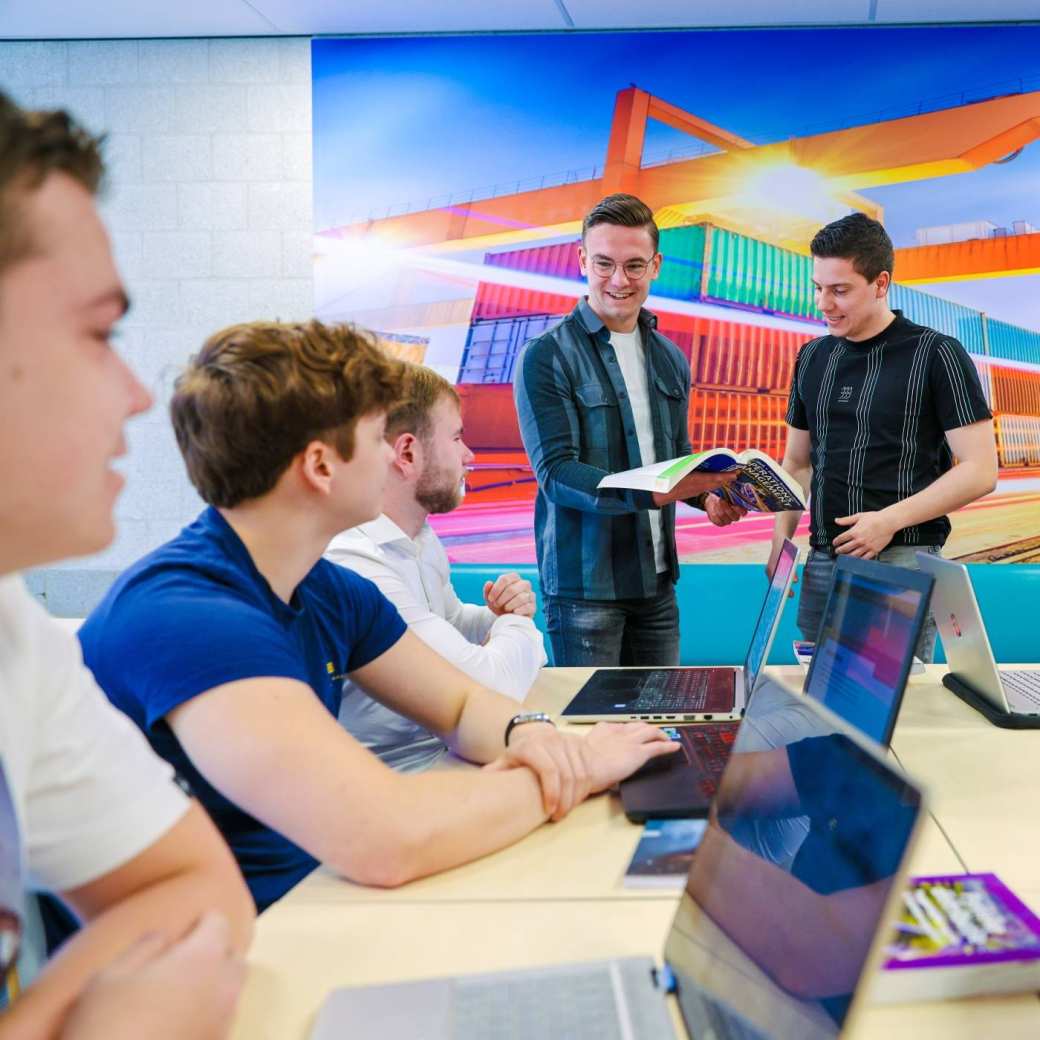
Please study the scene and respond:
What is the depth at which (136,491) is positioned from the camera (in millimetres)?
4230

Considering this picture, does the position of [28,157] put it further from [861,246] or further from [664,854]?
[861,246]

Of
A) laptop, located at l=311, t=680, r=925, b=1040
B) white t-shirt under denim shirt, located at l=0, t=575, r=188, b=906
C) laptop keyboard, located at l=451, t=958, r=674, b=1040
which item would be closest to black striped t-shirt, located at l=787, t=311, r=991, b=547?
laptop, located at l=311, t=680, r=925, b=1040

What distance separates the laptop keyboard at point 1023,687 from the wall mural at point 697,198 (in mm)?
2003

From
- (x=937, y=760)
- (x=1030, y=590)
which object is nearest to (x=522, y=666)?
(x=937, y=760)

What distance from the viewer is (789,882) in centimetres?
74

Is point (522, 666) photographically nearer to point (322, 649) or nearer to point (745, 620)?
point (322, 649)

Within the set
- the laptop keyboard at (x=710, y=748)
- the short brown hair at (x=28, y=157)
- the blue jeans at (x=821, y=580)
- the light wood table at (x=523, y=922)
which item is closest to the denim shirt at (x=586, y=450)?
the blue jeans at (x=821, y=580)

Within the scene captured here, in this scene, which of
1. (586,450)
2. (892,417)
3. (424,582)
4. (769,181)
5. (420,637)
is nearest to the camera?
(420,637)

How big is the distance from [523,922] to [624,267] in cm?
191

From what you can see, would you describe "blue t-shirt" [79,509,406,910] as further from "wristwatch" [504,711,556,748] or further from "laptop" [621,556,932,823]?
"laptop" [621,556,932,823]

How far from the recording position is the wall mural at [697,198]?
154 inches

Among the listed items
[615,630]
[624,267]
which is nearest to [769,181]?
[624,267]

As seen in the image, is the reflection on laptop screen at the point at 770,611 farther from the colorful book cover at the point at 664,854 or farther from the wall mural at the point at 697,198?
the wall mural at the point at 697,198

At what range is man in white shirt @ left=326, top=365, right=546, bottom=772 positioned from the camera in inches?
68.2
